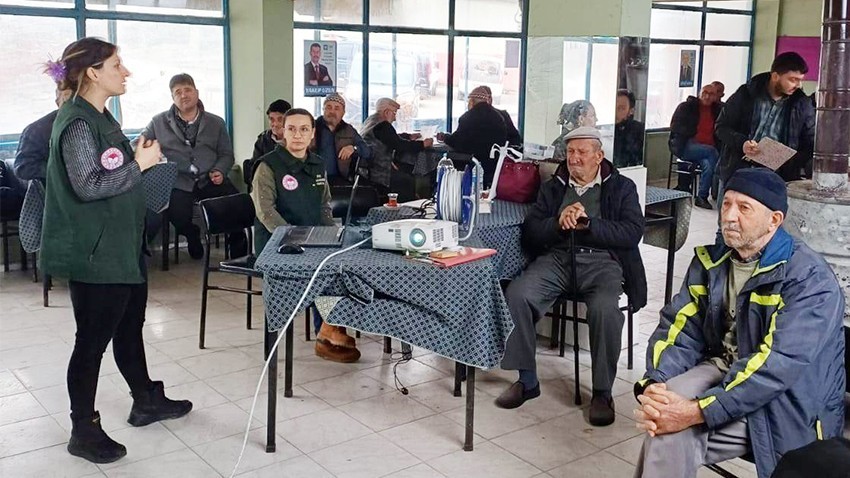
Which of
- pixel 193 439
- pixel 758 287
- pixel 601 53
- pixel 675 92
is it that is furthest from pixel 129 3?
pixel 675 92

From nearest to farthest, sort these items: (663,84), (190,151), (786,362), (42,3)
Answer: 1. (786,362)
2. (42,3)
3. (190,151)
4. (663,84)

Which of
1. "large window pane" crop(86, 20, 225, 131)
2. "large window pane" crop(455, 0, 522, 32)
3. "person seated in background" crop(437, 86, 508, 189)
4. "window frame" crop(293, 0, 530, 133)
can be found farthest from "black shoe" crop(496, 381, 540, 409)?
"large window pane" crop(455, 0, 522, 32)

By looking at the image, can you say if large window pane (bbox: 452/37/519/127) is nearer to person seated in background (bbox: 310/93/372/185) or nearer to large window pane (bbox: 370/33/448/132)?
large window pane (bbox: 370/33/448/132)

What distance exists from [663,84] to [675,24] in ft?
2.31

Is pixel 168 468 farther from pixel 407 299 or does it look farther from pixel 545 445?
pixel 545 445

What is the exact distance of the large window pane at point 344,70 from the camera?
743 centimetres

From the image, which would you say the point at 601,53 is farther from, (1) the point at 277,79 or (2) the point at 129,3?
(2) the point at 129,3

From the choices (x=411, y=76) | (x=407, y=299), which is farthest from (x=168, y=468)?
(x=411, y=76)

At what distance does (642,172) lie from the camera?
15.6 feet

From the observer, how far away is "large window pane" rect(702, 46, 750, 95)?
36.8 feet

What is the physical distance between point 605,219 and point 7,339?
3.06 metres

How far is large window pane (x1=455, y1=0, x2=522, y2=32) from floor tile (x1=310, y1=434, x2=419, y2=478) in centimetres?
625

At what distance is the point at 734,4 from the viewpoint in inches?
441

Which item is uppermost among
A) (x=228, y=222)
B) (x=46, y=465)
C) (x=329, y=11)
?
(x=329, y=11)
